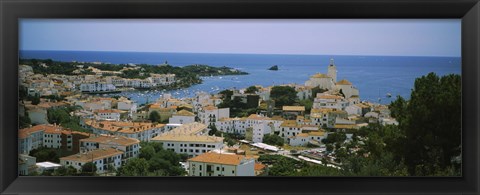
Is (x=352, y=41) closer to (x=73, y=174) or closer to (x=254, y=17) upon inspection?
(x=254, y=17)

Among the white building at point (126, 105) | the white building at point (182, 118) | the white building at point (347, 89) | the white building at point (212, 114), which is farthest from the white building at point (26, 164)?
the white building at point (347, 89)

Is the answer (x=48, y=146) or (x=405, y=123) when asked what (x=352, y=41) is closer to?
(x=405, y=123)

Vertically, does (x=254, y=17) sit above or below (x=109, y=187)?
above

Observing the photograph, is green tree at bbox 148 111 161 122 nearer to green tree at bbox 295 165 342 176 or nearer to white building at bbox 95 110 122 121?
white building at bbox 95 110 122 121

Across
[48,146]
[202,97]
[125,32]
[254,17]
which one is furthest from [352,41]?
[48,146]

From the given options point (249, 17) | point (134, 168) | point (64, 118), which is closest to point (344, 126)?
point (249, 17)

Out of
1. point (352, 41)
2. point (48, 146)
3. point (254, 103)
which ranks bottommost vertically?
point (48, 146)

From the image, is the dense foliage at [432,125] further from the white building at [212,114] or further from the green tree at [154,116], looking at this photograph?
the green tree at [154,116]
